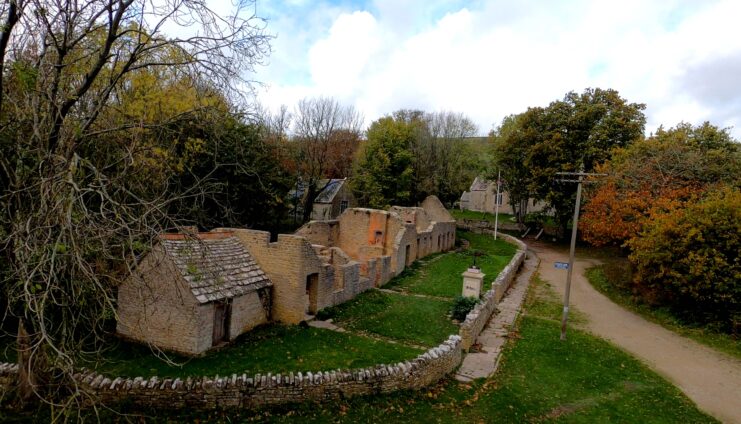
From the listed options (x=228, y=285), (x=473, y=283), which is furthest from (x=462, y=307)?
(x=228, y=285)

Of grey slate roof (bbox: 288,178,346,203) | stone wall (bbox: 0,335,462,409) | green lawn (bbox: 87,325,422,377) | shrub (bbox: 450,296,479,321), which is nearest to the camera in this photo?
stone wall (bbox: 0,335,462,409)

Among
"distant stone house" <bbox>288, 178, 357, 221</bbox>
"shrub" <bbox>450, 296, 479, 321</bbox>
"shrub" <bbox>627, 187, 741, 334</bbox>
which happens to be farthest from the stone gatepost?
"distant stone house" <bbox>288, 178, 357, 221</bbox>

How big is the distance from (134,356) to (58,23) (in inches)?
345

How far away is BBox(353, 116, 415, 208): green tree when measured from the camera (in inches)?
1508

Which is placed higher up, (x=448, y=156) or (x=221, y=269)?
(x=448, y=156)

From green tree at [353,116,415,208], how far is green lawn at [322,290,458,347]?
18845mm

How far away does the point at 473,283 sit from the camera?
61.1 ft

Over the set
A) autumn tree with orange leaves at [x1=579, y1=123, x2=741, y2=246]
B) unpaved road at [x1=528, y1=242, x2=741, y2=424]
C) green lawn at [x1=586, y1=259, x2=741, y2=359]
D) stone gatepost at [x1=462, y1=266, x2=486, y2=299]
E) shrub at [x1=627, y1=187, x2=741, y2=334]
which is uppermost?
autumn tree with orange leaves at [x1=579, y1=123, x2=741, y2=246]

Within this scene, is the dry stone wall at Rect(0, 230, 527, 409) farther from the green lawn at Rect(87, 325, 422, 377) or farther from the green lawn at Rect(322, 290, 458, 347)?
the green lawn at Rect(322, 290, 458, 347)

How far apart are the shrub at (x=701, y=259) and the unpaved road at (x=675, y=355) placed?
198 cm

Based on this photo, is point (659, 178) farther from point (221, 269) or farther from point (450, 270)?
point (221, 269)

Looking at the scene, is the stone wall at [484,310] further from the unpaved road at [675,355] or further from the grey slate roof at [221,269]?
the grey slate roof at [221,269]

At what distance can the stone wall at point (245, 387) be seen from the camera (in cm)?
979

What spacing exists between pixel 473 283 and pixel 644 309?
367 inches
